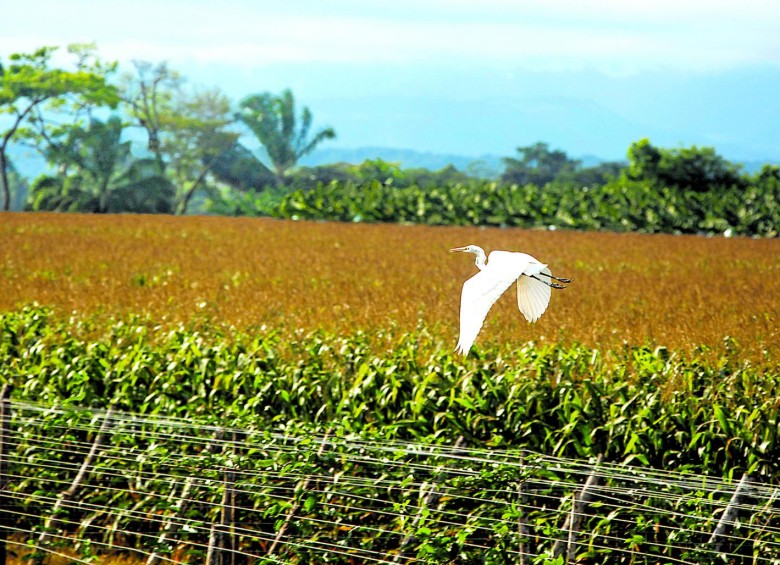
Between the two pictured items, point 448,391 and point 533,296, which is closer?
point 533,296

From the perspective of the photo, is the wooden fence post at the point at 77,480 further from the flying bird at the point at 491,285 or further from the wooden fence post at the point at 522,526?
the flying bird at the point at 491,285

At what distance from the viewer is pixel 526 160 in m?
109

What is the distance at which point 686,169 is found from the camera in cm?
3941

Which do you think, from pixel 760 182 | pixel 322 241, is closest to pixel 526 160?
pixel 760 182

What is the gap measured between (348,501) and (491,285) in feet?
13.0

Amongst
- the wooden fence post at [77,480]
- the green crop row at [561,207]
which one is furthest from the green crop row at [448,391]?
the green crop row at [561,207]

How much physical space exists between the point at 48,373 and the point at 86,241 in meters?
14.7

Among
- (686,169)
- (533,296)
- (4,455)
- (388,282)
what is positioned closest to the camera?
(533,296)

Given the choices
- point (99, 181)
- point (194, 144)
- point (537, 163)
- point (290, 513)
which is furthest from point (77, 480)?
point (537, 163)

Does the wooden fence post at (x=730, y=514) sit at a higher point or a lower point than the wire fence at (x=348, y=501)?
higher

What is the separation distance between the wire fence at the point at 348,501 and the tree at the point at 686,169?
34594mm

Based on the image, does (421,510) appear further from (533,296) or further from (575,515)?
(533,296)

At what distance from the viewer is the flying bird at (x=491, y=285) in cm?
199

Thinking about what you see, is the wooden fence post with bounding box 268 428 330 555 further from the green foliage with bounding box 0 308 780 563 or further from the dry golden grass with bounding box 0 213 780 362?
the dry golden grass with bounding box 0 213 780 362
